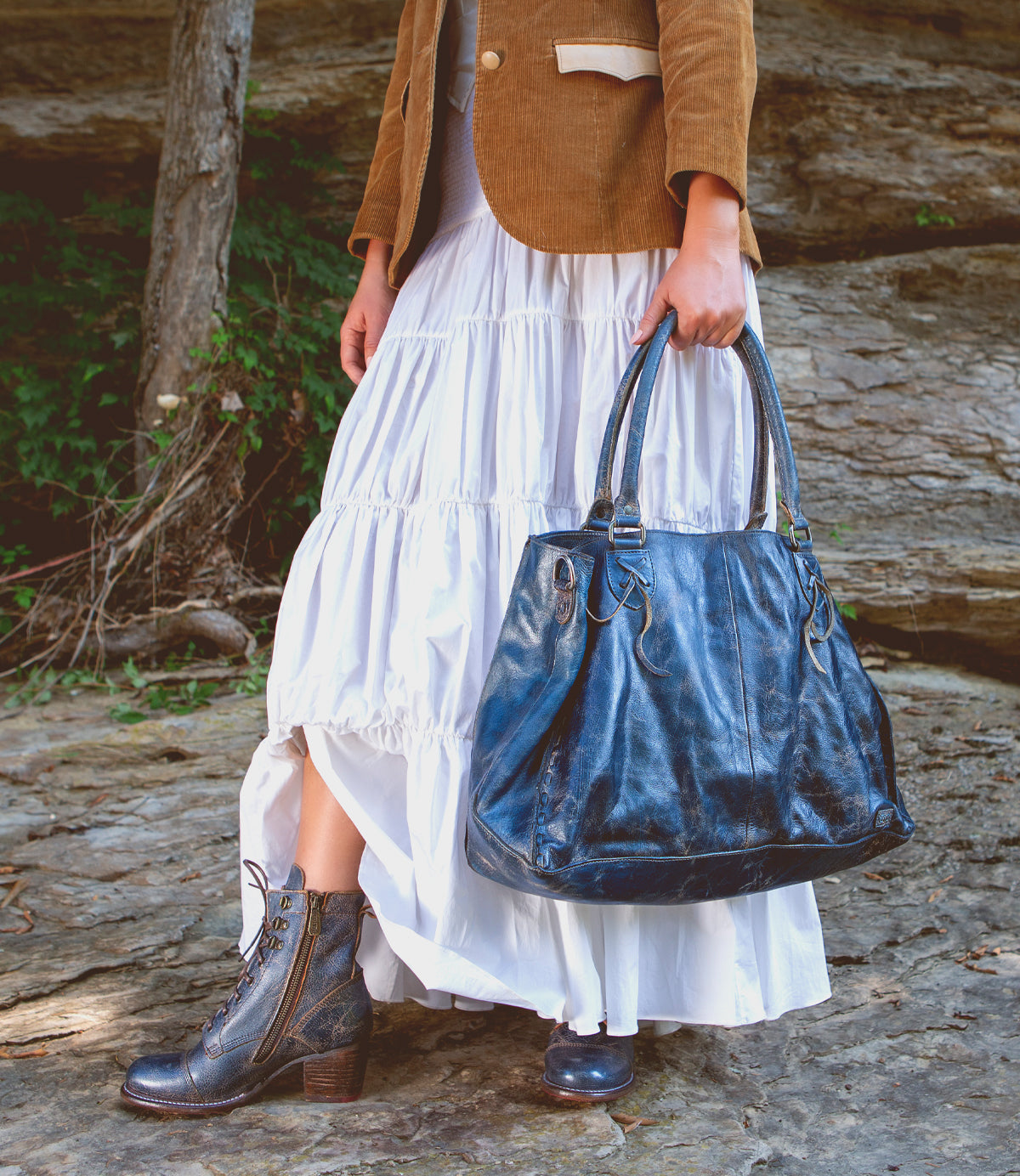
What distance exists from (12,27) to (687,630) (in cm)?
541

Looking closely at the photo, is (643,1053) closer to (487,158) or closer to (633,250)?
(633,250)

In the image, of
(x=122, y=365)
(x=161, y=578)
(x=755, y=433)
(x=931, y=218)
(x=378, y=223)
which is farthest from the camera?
(x=931, y=218)

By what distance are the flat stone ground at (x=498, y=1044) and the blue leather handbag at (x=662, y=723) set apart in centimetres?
37

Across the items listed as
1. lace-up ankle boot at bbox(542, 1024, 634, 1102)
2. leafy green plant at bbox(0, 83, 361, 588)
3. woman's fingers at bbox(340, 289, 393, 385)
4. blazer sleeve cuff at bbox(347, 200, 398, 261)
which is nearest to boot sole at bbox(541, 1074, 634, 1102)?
lace-up ankle boot at bbox(542, 1024, 634, 1102)

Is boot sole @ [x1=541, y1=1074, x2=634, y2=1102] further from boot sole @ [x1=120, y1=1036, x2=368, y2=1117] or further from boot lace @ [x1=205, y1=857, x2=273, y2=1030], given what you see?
boot lace @ [x1=205, y1=857, x2=273, y2=1030]

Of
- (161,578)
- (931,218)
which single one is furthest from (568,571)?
(931,218)

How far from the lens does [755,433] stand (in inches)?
58.2

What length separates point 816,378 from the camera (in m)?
4.19

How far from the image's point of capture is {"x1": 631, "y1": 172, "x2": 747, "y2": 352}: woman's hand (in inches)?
51.5

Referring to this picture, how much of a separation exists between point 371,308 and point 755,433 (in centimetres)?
74

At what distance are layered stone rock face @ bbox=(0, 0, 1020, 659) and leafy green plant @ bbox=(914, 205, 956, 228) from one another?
10mm

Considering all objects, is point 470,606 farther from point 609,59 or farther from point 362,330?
point 609,59

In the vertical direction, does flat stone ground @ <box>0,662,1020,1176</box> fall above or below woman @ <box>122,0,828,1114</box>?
below

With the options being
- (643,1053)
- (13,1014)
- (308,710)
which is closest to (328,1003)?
(308,710)
